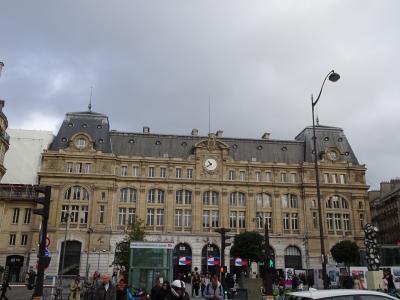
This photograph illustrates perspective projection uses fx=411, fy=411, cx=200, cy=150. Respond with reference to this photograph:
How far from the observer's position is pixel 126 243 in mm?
46094

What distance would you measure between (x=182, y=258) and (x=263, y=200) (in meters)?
14.6

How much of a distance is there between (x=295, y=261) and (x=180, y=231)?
56.1ft

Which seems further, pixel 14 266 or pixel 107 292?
pixel 14 266

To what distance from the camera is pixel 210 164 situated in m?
61.2

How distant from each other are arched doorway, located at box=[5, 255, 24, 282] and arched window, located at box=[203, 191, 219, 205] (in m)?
26.2

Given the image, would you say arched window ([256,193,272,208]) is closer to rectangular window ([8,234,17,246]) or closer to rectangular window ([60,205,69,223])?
rectangular window ([60,205,69,223])

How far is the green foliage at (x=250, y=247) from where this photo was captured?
50406 millimetres

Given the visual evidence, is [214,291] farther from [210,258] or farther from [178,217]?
[178,217]

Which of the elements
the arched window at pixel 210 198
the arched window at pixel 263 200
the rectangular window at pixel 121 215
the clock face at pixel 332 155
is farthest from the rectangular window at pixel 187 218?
the clock face at pixel 332 155

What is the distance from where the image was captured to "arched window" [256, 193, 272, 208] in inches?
2391

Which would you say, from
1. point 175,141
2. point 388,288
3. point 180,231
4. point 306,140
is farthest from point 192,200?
point 388,288

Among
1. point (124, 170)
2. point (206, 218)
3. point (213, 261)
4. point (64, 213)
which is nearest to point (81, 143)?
point (124, 170)

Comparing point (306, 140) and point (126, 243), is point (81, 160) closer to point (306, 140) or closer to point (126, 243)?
point (126, 243)

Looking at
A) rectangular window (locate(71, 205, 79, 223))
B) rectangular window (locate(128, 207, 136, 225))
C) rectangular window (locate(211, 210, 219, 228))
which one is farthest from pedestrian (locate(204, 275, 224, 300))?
rectangular window (locate(71, 205, 79, 223))
